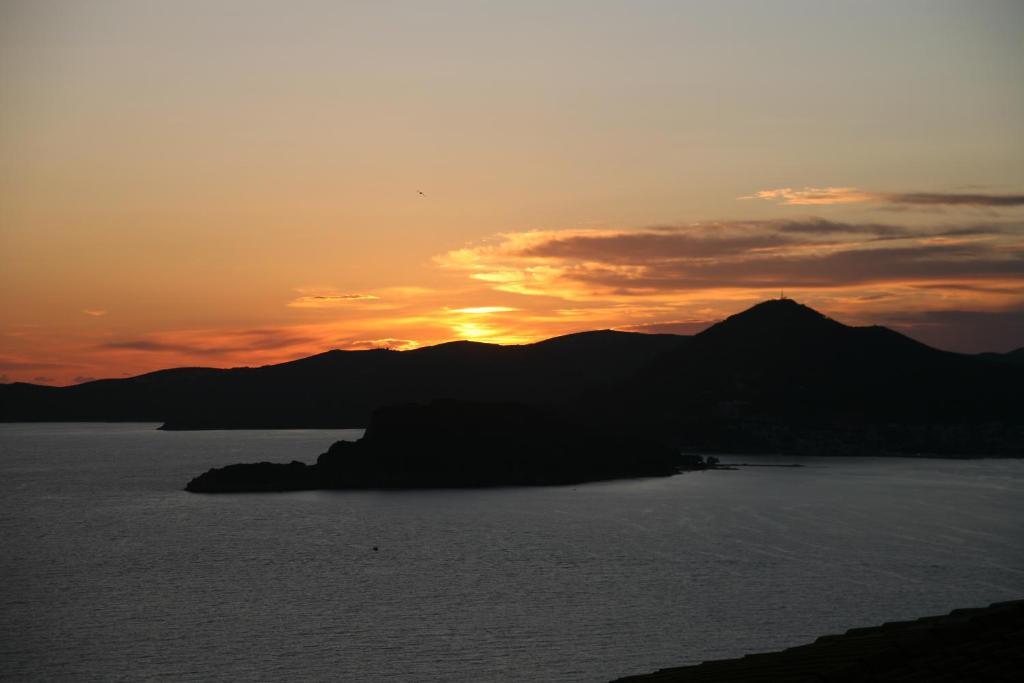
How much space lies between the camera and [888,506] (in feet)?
547

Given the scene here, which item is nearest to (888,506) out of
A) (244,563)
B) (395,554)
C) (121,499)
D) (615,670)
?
(395,554)

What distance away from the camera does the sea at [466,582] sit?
7162cm

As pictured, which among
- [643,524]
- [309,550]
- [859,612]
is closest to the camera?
[859,612]

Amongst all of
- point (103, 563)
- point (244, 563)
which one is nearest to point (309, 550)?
point (244, 563)

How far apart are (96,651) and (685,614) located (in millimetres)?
42402

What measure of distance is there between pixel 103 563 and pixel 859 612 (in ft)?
248

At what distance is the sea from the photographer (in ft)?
235

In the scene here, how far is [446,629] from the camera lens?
79.6 metres

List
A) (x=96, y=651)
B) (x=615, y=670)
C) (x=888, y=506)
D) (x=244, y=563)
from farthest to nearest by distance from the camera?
(x=888, y=506)
(x=244, y=563)
(x=96, y=651)
(x=615, y=670)

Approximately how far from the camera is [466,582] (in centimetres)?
10012

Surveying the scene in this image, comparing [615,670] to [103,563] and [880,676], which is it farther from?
[103,563]

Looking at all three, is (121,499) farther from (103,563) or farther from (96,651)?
(96,651)

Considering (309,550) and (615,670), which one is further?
(309,550)

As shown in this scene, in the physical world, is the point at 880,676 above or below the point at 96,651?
above
